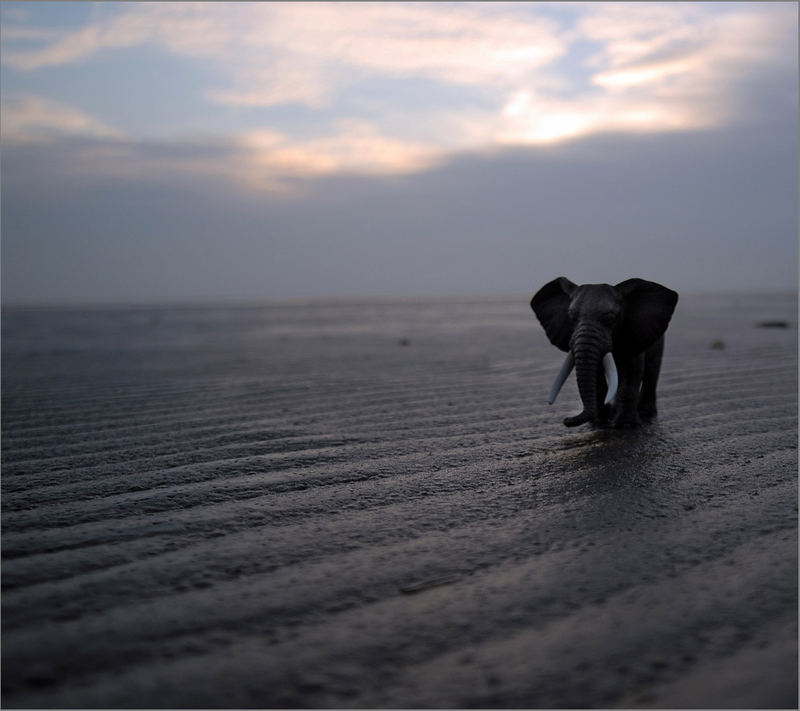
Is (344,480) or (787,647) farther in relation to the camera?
(344,480)

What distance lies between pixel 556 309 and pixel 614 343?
0.59 m

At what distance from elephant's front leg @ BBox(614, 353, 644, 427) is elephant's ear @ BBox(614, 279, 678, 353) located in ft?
0.40

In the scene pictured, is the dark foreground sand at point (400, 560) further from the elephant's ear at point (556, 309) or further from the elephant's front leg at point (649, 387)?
the elephant's ear at point (556, 309)

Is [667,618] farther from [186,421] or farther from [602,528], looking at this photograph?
[186,421]

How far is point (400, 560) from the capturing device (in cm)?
259

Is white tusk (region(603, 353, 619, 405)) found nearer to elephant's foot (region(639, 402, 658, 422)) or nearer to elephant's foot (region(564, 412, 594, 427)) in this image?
elephant's foot (region(564, 412, 594, 427))

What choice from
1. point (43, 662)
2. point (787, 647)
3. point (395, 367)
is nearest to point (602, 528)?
point (787, 647)

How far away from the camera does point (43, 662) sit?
190 cm

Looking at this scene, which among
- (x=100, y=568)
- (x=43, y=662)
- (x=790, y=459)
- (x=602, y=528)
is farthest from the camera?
(x=790, y=459)

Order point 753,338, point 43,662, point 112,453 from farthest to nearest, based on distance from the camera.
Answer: point 753,338
point 112,453
point 43,662

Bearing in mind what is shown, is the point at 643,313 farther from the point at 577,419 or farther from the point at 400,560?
the point at 400,560

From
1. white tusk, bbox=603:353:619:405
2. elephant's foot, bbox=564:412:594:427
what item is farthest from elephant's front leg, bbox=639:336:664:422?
elephant's foot, bbox=564:412:594:427

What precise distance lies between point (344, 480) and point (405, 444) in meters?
0.96

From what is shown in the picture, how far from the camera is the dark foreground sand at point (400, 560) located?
1.81m
